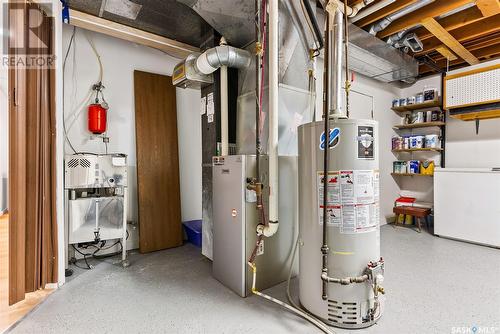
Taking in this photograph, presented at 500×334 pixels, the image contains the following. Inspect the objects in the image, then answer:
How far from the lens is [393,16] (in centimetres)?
287

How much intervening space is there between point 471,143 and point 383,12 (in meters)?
2.93

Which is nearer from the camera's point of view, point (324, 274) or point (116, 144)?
point (324, 274)

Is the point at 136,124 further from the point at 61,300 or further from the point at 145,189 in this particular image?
the point at 61,300

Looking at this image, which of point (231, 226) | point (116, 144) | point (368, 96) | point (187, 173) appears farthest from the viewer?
point (368, 96)

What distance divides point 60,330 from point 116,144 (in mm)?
2051

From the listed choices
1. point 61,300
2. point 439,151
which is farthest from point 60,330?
point 439,151

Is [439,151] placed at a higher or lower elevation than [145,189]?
higher

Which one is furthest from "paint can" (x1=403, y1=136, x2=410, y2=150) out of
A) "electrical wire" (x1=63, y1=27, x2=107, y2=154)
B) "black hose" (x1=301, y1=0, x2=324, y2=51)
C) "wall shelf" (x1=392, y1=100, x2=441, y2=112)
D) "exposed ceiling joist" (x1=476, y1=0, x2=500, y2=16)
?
"electrical wire" (x1=63, y1=27, x2=107, y2=154)

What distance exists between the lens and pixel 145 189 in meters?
3.19

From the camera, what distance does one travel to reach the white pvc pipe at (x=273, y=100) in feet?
6.43

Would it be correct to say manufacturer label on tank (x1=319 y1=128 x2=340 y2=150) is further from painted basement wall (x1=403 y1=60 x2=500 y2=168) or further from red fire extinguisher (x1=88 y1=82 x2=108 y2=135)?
painted basement wall (x1=403 y1=60 x2=500 y2=168)

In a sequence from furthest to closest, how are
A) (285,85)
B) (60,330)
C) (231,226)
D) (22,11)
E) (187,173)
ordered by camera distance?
(187,173) → (285,85) → (231,226) → (22,11) → (60,330)

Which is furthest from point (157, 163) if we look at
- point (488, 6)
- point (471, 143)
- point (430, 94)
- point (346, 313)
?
point (471, 143)

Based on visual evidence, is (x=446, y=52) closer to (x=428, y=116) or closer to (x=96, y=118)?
(x=428, y=116)
